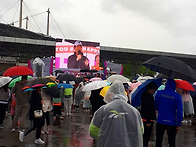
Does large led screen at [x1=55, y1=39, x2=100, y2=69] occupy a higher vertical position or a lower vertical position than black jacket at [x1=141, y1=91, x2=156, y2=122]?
higher

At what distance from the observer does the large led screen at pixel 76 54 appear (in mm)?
28531

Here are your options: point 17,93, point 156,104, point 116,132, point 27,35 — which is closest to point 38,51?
point 27,35

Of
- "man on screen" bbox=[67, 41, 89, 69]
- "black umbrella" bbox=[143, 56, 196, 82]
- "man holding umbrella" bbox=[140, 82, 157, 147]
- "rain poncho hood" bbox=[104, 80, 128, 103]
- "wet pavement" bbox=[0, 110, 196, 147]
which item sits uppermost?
"man on screen" bbox=[67, 41, 89, 69]

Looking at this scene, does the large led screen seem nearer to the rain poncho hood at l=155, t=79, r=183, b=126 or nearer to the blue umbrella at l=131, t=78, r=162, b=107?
the blue umbrella at l=131, t=78, r=162, b=107

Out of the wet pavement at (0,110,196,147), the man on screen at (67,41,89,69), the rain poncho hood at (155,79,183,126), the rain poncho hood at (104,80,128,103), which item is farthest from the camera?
the man on screen at (67,41,89,69)

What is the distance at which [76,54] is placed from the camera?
96.6ft

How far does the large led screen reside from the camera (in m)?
28.5

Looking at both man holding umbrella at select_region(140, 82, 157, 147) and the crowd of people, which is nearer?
the crowd of people

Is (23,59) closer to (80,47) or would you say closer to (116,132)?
(80,47)

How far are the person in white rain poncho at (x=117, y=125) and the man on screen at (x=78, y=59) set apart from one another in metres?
25.7

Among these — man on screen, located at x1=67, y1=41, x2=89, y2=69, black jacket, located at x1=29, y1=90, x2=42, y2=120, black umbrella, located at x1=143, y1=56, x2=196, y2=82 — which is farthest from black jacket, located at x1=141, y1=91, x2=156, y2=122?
man on screen, located at x1=67, y1=41, x2=89, y2=69

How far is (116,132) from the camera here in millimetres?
3227

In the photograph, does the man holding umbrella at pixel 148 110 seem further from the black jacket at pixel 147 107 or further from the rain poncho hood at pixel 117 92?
the rain poncho hood at pixel 117 92

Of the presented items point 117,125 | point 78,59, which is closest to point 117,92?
point 117,125
